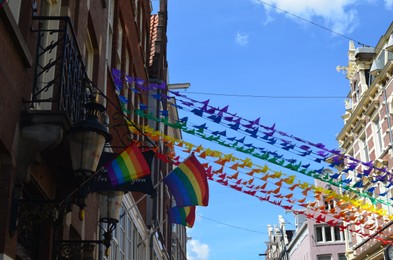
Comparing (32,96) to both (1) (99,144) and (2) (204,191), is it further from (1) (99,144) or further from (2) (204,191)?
(2) (204,191)

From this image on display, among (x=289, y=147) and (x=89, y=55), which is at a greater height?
(x=89, y=55)

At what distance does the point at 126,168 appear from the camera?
8438 millimetres

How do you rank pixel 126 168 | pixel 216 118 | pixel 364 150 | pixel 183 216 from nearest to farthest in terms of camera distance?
1. pixel 126 168
2. pixel 216 118
3. pixel 183 216
4. pixel 364 150

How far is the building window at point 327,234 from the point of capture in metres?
57.9

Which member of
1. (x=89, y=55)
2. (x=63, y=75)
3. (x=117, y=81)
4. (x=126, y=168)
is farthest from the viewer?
(x=117, y=81)

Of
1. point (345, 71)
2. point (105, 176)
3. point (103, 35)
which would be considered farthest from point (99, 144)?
point (345, 71)

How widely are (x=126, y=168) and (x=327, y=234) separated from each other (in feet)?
173

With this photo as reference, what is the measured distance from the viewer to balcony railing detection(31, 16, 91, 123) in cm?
713

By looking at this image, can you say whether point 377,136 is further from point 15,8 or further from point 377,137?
point 15,8

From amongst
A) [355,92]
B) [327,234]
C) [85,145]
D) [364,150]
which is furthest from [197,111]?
[327,234]

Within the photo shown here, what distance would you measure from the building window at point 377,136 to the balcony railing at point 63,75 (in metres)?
24.7

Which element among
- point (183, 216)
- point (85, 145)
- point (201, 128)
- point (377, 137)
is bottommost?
point (85, 145)

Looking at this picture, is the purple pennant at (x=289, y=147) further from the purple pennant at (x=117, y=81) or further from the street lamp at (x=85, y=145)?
the street lamp at (x=85, y=145)

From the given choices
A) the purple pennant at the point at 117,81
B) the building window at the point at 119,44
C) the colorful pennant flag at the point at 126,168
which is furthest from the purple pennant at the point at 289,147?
the colorful pennant flag at the point at 126,168
